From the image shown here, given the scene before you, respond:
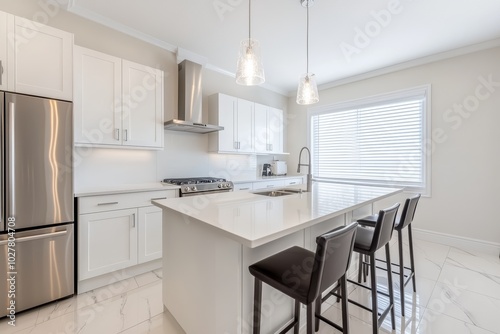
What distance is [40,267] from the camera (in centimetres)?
186

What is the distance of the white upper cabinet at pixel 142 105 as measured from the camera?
2.61m

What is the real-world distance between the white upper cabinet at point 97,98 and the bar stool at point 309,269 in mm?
2220

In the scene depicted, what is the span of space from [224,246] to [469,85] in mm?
3980

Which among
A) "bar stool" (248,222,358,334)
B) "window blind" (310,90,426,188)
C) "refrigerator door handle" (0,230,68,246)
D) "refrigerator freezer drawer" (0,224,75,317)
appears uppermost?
"window blind" (310,90,426,188)

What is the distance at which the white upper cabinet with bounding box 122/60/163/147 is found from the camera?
261 centimetres

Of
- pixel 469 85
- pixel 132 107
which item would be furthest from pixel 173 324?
pixel 469 85

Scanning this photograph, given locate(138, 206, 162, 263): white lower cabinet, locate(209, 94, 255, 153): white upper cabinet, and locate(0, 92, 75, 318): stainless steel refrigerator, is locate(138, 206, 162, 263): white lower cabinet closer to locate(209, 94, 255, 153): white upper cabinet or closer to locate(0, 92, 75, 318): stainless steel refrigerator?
locate(0, 92, 75, 318): stainless steel refrigerator

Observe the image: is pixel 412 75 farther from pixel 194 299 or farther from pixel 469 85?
pixel 194 299

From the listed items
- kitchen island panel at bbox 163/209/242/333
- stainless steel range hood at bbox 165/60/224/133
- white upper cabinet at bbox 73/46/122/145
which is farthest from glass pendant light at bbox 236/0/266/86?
white upper cabinet at bbox 73/46/122/145

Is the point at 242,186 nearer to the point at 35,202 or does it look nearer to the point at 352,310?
the point at 352,310

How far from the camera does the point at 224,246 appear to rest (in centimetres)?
124

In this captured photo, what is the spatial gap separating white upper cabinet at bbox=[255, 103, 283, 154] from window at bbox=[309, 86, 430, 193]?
758 mm

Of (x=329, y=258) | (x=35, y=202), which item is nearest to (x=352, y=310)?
(x=329, y=258)

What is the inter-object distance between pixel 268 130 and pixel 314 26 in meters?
2.03
